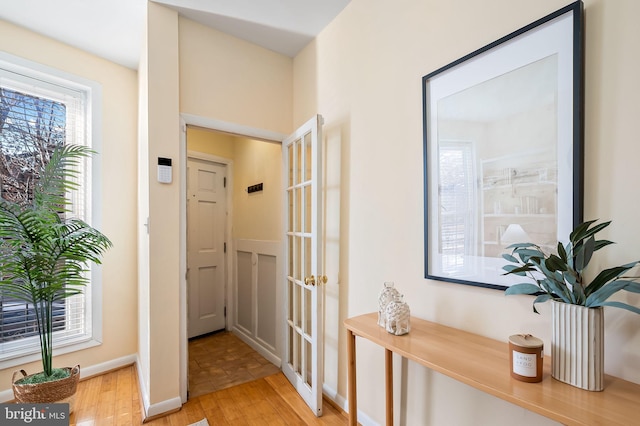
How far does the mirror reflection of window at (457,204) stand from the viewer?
1307 mm

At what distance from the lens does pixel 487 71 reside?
4.10ft

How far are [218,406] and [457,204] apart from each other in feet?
6.77

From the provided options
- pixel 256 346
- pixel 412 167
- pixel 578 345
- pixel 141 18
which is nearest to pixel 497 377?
pixel 578 345

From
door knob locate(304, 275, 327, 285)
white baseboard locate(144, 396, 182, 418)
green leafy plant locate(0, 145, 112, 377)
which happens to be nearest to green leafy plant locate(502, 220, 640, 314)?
door knob locate(304, 275, 327, 285)

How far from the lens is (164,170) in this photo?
6.63ft

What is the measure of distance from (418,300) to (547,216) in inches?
27.9

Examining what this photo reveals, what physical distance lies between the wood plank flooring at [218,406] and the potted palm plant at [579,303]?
149cm

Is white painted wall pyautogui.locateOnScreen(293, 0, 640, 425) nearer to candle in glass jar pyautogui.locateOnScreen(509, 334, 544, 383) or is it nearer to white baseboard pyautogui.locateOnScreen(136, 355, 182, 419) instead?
candle in glass jar pyautogui.locateOnScreen(509, 334, 544, 383)

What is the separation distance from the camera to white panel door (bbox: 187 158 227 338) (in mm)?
3377

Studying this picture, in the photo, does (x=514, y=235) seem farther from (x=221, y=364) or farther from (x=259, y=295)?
(x=221, y=364)

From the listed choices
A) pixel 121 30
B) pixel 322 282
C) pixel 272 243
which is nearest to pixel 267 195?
pixel 272 243

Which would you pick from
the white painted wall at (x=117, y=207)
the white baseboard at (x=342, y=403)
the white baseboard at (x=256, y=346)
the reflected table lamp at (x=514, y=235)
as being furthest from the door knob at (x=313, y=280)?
the white painted wall at (x=117, y=207)

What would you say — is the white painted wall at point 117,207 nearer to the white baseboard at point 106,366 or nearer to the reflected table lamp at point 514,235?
the white baseboard at point 106,366

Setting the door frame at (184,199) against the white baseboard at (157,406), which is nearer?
the white baseboard at (157,406)
